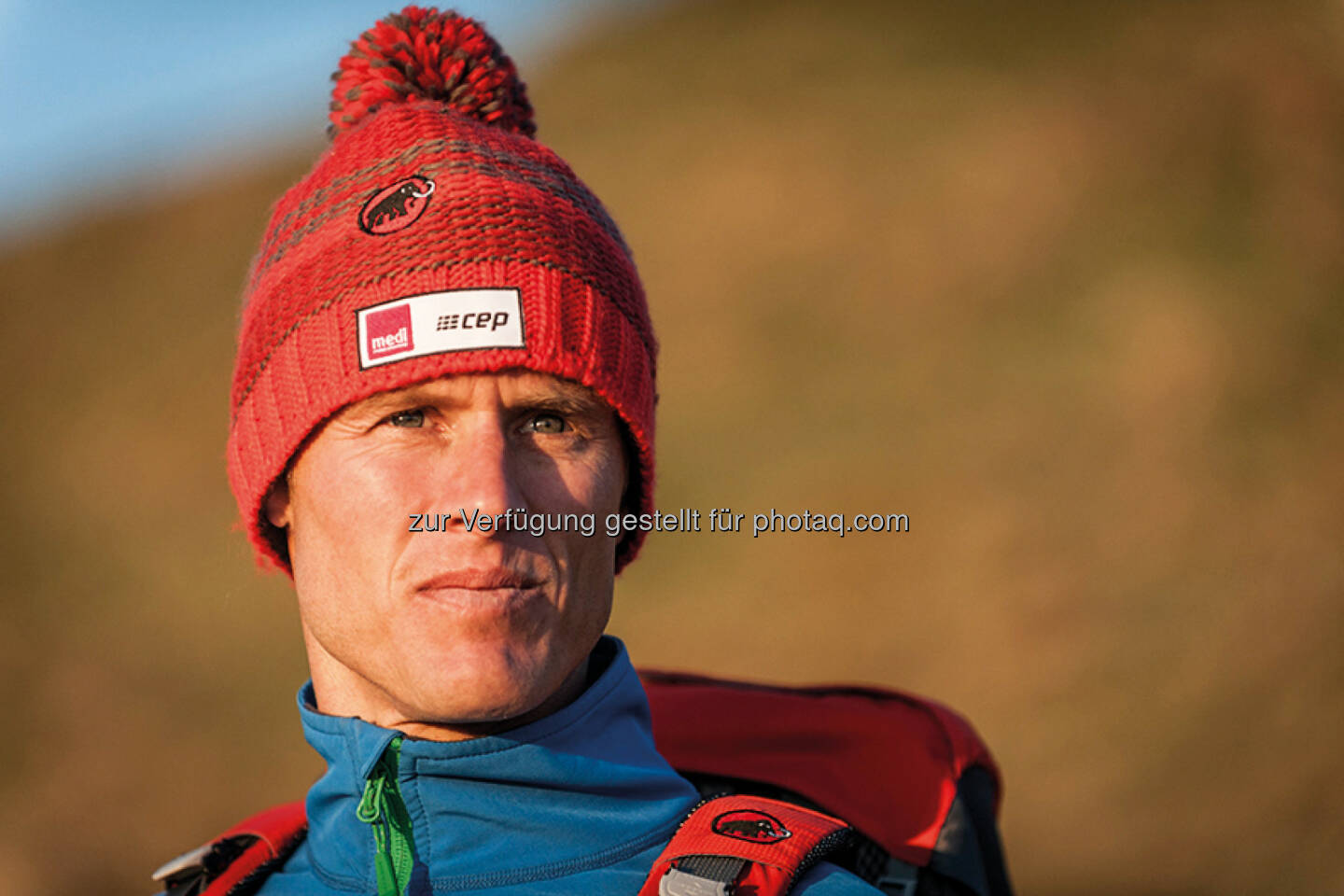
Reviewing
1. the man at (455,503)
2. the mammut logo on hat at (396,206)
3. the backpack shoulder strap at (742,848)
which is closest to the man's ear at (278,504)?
the man at (455,503)

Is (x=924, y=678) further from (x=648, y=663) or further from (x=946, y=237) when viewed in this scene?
(x=946, y=237)

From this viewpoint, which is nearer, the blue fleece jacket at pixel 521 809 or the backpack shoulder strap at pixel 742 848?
the backpack shoulder strap at pixel 742 848

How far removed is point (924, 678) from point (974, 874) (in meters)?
5.98

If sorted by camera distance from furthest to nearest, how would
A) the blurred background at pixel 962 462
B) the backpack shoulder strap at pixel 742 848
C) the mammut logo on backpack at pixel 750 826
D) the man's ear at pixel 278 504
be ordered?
the blurred background at pixel 962 462, the man's ear at pixel 278 504, the mammut logo on backpack at pixel 750 826, the backpack shoulder strap at pixel 742 848

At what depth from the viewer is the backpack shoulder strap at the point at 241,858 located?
248cm

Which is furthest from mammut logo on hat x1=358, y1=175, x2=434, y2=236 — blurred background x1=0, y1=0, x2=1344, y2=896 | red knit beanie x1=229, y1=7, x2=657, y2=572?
blurred background x1=0, y1=0, x2=1344, y2=896

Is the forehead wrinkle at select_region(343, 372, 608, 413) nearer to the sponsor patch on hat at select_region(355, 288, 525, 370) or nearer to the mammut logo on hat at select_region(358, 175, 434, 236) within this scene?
the sponsor patch on hat at select_region(355, 288, 525, 370)

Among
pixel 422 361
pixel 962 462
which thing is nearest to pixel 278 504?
pixel 422 361

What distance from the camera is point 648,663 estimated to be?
909 centimetres

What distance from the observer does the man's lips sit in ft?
6.63

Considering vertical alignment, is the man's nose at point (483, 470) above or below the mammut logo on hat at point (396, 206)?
below

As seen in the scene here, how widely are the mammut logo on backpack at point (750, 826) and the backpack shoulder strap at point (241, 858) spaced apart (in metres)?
0.99

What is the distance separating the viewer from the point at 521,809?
82.7 inches

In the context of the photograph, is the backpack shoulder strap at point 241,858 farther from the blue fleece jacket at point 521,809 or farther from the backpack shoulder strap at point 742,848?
the backpack shoulder strap at point 742,848
